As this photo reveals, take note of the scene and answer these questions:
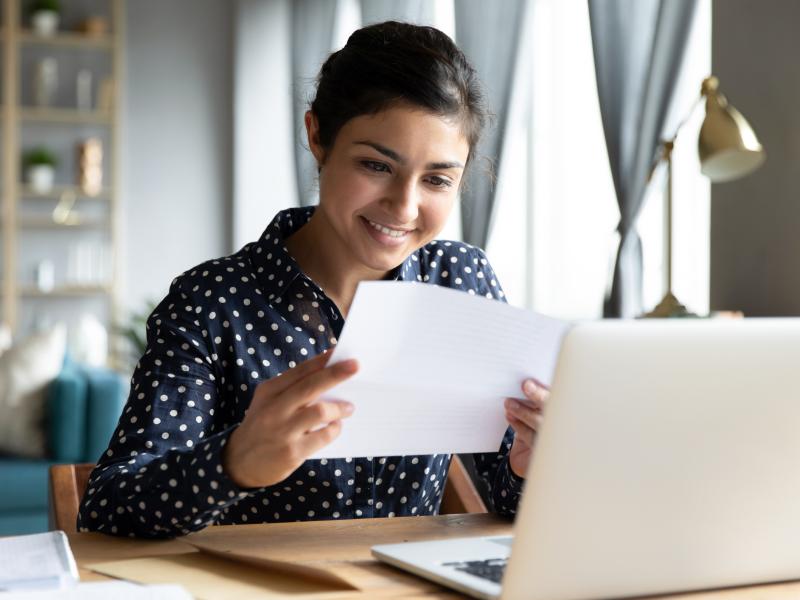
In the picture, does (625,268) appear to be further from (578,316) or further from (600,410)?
(600,410)

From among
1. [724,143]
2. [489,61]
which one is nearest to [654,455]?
[724,143]

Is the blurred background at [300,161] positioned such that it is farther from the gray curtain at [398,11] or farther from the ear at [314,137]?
the ear at [314,137]

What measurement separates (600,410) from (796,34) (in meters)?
1.81

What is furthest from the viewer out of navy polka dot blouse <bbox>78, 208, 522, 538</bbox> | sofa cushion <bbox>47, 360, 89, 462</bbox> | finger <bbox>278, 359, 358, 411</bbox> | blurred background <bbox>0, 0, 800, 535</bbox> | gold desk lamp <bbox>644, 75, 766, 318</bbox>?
sofa cushion <bbox>47, 360, 89, 462</bbox>

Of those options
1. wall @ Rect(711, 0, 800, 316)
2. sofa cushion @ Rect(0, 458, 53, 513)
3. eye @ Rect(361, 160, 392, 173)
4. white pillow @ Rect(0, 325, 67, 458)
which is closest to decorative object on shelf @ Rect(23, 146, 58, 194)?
white pillow @ Rect(0, 325, 67, 458)

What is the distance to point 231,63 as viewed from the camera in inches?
256

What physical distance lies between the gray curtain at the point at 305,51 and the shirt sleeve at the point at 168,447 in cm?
404

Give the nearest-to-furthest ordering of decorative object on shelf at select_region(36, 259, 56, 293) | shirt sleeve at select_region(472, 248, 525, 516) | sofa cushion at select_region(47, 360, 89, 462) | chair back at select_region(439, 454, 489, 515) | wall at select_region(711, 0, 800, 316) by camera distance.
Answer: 1. shirt sleeve at select_region(472, 248, 525, 516)
2. chair back at select_region(439, 454, 489, 515)
3. wall at select_region(711, 0, 800, 316)
4. sofa cushion at select_region(47, 360, 89, 462)
5. decorative object on shelf at select_region(36, 259, 56, 293)

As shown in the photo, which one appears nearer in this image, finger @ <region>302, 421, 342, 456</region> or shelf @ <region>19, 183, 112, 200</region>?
finger @ <region>302, 421, 342, 456</region>

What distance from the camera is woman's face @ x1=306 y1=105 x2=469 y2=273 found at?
1.38m

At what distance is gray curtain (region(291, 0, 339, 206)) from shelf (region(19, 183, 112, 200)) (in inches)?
47.5

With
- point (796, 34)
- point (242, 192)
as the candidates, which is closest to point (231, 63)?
point (242, 192)

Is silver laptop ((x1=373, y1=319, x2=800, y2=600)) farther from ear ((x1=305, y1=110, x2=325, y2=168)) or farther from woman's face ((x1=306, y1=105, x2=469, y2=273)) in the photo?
ear ((x1=305, y1=110, x2=325, y2=168))

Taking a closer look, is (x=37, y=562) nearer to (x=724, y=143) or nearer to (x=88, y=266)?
(x=724, y=143)
